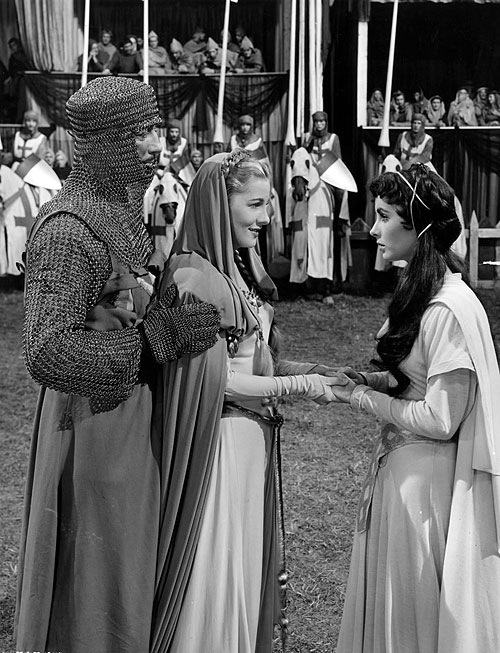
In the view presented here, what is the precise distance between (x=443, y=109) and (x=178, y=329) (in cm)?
1251

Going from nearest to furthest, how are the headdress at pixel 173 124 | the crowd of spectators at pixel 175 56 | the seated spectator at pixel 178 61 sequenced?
the headdress at pixel 173 124, the crowd of spectators at pixel 175 56, the seated spectator at pixel 178 61

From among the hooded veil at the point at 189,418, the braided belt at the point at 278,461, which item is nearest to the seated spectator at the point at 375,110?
the braided belt at the point at 278,461

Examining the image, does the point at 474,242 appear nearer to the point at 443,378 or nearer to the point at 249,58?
the point at 249,58

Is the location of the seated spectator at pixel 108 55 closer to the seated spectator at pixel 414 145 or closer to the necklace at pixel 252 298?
the seated spectator at pixel 414 145

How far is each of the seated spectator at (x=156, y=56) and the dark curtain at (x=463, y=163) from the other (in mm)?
3710

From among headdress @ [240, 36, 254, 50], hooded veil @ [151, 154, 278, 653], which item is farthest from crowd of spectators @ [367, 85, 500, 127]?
hooded veil @ [151, 154, 278, 653]

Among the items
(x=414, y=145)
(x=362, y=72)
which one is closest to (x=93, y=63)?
(x=362, y=72)

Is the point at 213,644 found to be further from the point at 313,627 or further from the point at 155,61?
the point at 155,61

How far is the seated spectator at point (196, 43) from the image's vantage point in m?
14.8

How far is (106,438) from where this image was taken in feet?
7.93

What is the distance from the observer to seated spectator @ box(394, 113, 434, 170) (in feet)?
40.2

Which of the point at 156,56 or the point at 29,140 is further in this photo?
the point at 156,56

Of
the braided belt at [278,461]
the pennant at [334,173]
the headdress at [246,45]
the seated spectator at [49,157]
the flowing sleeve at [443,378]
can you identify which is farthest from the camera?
the headdress at [246,45]

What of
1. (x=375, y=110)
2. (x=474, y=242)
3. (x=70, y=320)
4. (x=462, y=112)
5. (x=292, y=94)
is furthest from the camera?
(x=462, y=112)
